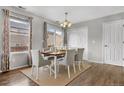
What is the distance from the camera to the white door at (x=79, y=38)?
249 inches

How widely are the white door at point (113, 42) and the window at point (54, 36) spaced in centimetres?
288

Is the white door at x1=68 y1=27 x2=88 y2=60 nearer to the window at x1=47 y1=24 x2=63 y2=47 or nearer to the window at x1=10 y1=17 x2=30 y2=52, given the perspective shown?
the window at x1=47 y1=24 x2=63 y2=47

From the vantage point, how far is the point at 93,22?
592 centimetres

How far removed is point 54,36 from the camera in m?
6.59

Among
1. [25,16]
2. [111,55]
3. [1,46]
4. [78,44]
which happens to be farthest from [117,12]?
[1,46]

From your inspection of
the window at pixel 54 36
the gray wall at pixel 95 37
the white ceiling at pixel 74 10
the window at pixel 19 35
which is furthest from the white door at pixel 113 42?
the window at pixel 19 35

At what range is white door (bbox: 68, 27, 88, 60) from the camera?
20.7 ft

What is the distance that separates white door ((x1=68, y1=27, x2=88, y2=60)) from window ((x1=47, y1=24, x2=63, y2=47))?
62 centimetres

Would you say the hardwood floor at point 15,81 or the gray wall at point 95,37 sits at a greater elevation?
the gray wall at point 95,37

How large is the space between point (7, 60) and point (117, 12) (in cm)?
516

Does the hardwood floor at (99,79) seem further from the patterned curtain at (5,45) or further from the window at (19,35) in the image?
the window at (19,35)

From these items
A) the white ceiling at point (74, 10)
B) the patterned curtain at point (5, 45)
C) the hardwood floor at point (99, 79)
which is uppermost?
the white ceiling at point (74, 10)

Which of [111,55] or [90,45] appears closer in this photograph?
[111,55]
